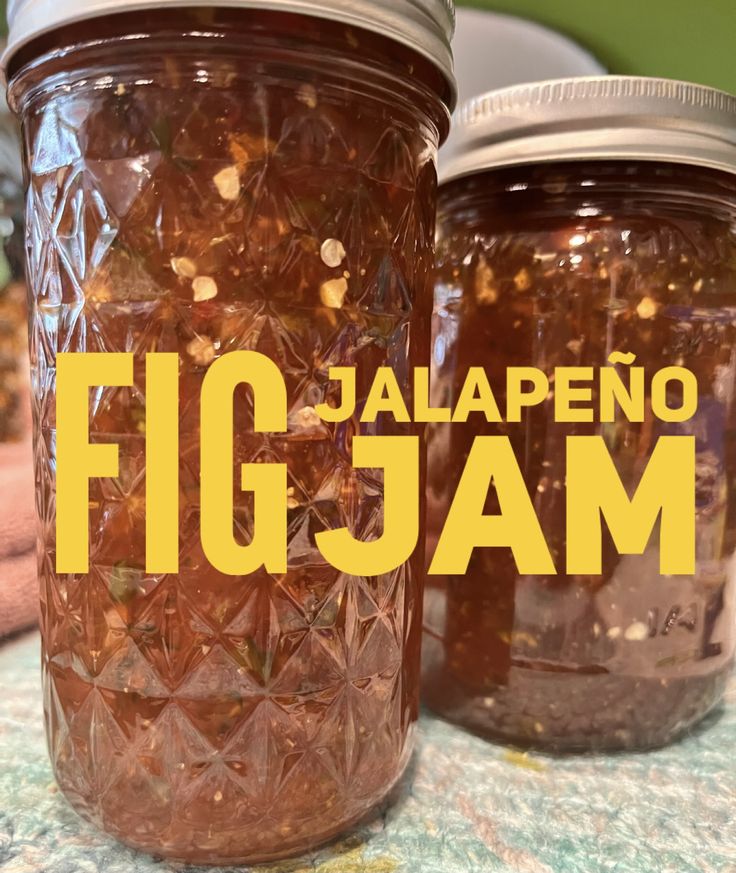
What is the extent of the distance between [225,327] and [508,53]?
1.95 feet

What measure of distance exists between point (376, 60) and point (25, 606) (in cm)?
60

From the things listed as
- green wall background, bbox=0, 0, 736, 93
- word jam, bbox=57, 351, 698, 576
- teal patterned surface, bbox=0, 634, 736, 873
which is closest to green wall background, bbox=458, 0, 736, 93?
green wall background, bbox=0, 0, 736, 93

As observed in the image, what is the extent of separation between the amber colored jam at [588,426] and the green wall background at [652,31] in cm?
28

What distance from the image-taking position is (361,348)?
43 cm

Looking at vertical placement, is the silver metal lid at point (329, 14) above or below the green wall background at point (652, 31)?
below

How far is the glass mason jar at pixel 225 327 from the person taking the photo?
0.38m

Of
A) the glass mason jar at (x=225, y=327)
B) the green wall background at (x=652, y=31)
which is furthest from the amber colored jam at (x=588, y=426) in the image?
the green wall background at (x=652, y=31)

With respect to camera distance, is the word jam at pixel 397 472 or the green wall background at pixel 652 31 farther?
the green wall background at pixel 652 31

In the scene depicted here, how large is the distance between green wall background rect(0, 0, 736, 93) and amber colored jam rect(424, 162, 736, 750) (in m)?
0.28

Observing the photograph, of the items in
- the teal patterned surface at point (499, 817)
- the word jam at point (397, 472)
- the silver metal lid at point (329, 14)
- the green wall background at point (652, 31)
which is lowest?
the teal patterned surface at point (499, 817)

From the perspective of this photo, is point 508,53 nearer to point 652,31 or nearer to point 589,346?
point 652,31

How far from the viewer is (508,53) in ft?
2.72

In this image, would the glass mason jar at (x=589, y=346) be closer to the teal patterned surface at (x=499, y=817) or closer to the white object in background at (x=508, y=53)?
the teal patterned surface at (x=499, y=817)

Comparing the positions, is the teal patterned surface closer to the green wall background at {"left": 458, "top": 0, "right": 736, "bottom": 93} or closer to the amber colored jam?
the amber colored jam
